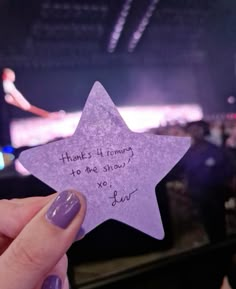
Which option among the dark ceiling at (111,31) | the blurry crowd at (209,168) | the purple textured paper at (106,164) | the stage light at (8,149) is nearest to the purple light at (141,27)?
the dark ceiling at (111,31)

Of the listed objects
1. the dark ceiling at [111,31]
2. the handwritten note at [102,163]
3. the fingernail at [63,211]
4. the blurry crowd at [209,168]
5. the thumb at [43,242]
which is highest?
the dark ceiling at [111,31]

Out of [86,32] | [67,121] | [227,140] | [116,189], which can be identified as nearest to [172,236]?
[227,140]

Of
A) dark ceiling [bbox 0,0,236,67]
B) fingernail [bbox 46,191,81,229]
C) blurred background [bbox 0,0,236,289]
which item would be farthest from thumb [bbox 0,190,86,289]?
dark ceiling [bbox 0,0,236,67]

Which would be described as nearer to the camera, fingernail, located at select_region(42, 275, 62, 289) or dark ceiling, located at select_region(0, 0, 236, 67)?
fingernail, located at select_region(42, 275, 62, 289)
